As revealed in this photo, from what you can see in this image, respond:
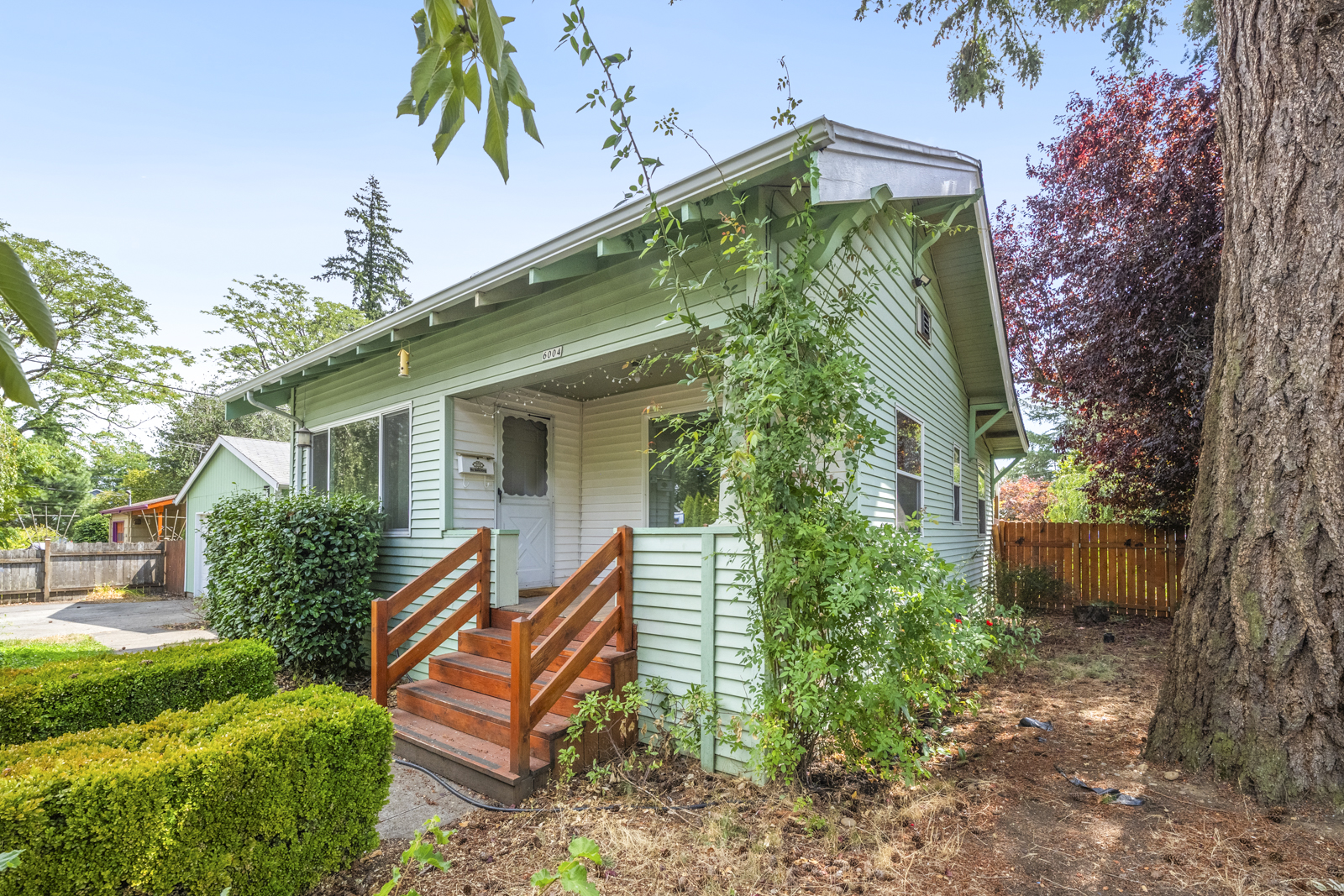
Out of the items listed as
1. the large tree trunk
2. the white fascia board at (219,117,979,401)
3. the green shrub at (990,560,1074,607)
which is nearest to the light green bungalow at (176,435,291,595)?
the white fascia board at (219,117,979,401)

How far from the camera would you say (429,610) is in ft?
17.1

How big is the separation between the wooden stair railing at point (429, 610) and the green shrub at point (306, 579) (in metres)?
1.22

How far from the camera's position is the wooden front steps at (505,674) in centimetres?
386

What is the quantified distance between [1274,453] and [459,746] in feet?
15.7

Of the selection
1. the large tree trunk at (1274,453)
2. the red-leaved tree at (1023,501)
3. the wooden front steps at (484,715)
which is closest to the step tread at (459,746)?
the wooden front steps at (484,715)

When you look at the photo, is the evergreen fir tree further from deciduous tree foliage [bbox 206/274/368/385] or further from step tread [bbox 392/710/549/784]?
step tread [bbox 392/710/549/784]

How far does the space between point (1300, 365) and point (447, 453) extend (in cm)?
590

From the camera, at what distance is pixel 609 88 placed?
11.0 ft

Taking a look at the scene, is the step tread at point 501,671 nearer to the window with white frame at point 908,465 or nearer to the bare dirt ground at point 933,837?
the bare dirt ground at point 933,837

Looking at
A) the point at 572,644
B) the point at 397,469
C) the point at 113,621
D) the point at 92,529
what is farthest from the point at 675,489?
the point at 92,529

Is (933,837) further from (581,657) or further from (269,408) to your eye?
(269,408)

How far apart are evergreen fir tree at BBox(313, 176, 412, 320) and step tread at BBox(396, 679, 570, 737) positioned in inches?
853

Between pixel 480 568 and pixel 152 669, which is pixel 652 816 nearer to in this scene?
pixel 480 568

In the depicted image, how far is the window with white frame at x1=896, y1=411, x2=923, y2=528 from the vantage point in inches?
247
